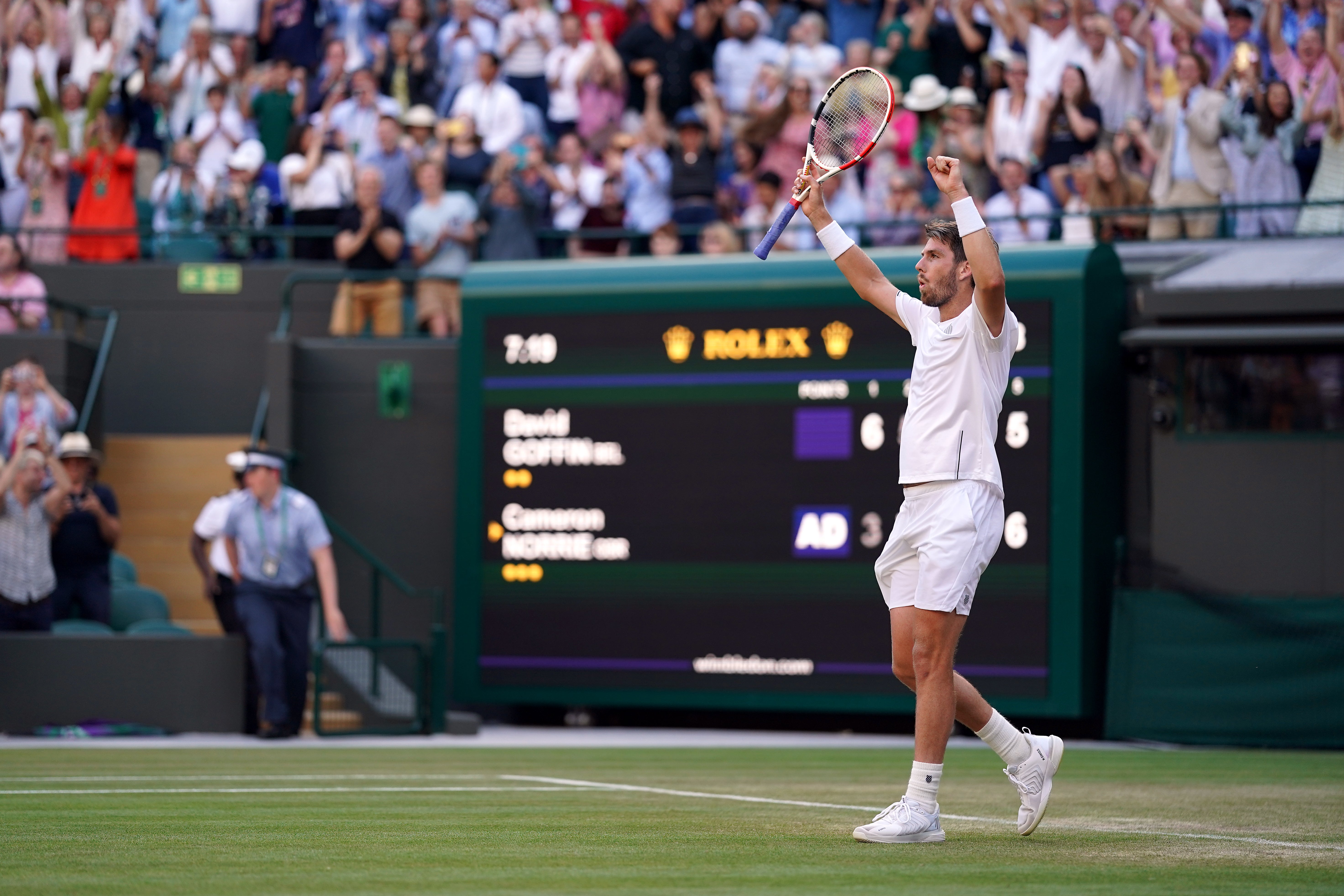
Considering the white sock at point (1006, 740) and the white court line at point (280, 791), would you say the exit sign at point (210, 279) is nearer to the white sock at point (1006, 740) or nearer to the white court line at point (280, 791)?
the white court line at point (280, 791)

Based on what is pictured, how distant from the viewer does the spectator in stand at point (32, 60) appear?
22078 mm

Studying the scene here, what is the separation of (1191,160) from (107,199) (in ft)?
36.9

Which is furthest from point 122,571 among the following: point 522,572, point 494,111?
point 494,111

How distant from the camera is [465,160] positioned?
→ 20.2 meters

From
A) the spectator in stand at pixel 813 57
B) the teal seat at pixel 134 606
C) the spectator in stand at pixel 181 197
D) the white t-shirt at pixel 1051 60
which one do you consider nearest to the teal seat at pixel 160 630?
the teal seat at pixel 134 606

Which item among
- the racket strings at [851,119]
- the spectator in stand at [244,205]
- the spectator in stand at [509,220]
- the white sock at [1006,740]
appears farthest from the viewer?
the spectator in stand at [244,205]

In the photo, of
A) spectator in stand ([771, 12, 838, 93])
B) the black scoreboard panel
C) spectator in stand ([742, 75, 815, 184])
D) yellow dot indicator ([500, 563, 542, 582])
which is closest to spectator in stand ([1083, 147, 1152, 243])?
the black scoreboard panel

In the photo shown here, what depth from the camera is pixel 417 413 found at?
18.7 meters

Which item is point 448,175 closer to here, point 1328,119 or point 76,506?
point 76,506

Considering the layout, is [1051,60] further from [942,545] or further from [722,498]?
[942,545]

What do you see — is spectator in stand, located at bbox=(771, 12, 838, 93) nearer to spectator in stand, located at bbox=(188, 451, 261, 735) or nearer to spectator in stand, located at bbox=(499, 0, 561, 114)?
spectator in stand, located at bbox=(499, 0, 561, 114)

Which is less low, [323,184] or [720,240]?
[323,184]

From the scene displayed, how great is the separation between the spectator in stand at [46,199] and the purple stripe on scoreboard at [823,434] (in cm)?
908

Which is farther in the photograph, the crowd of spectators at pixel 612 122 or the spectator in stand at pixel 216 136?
the spectator in stand at pixel 216 136
